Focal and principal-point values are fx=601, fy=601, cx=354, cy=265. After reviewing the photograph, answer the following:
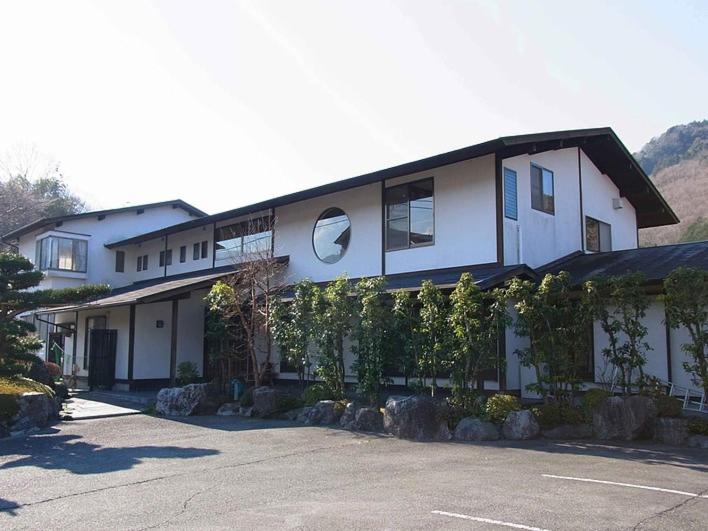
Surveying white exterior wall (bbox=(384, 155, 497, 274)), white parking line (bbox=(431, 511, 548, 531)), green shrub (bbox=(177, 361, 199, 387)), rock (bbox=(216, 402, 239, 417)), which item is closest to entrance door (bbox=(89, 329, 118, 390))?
green shrub (bbox=(177, 361, 199, 387))

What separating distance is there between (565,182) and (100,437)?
40.3ft

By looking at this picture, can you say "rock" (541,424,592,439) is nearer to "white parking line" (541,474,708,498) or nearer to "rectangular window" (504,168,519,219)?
"white parking line" (541,474,708,498)

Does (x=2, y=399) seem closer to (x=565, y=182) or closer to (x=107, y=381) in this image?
(x=107, y=381)

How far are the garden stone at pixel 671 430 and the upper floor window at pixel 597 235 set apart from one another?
7.92 m

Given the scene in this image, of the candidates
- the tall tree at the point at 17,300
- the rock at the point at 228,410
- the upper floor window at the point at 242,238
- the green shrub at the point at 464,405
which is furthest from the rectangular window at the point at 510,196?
the tall tree at the point at 17,300

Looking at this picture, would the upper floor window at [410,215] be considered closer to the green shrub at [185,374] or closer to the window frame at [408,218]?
the window frame at [408,218]

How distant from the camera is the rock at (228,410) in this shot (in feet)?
44.2

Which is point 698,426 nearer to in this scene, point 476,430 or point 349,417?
point 476,430

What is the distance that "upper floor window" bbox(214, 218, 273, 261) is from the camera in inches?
710

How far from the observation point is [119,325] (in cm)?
1958

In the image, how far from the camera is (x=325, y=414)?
11.8 meters

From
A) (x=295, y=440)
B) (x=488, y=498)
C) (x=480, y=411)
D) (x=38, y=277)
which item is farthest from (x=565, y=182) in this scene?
(x=38, y=277)

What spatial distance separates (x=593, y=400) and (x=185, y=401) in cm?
855

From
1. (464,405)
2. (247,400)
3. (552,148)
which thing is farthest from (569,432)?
(552,148)
